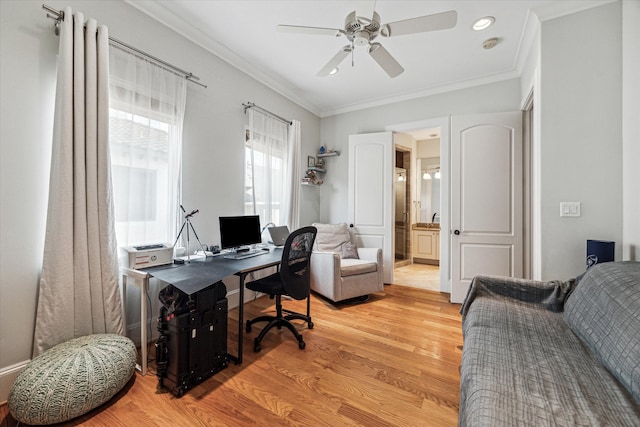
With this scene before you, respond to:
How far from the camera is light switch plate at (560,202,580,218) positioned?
6.87 feet

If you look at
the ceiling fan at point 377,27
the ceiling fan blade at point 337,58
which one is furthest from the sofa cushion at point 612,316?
the ceiling fan blade at point 337,58

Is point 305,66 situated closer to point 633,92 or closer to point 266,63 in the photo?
point 266,63

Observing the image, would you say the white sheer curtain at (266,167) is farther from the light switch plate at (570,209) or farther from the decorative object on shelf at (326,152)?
the light switch plate at (570,209)

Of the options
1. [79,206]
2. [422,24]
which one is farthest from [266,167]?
[422,24]

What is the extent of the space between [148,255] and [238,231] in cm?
85

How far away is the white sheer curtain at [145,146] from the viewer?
6.70 feet

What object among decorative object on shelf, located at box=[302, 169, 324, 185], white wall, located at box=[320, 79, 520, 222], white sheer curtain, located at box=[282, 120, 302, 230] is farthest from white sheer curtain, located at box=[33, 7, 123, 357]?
white wall, located at box=[320, 79, 520, 222]

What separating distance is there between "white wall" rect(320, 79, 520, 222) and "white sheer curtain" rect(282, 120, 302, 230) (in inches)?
33.6

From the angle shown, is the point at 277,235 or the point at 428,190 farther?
the point at 428,190

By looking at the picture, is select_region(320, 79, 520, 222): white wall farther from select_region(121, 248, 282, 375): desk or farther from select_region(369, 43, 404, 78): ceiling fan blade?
select_region(121, 248, 282, 375): desk

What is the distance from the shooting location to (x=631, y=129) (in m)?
1.84

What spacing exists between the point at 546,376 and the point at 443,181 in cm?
285

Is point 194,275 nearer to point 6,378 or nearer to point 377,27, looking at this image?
point 6,378

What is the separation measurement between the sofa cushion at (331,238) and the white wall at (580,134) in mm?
2215
